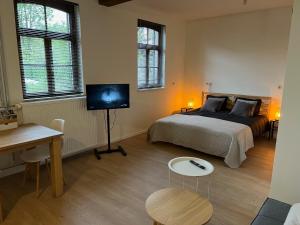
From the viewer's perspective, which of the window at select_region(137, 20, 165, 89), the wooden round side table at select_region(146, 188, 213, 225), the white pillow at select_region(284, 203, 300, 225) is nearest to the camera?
the white pillow at select_region(284, 203, 300, 225)

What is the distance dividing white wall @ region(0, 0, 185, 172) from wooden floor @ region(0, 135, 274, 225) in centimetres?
57

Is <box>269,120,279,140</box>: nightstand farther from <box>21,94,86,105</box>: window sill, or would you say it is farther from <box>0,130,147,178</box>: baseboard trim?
<box>21,94,86,105</box>: window sill

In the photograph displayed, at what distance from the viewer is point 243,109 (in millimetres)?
4590

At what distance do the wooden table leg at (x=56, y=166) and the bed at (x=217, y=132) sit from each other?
2.08 metres

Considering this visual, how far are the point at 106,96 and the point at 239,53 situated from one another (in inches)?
126

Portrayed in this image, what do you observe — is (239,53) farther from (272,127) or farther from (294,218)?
(294,218)

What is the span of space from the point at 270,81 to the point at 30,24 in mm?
4509

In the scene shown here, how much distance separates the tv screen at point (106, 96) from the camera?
3.56 m

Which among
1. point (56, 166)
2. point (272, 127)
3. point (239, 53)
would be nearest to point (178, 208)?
point (56, 166)

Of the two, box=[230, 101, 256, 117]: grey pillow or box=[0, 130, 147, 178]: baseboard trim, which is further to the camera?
box=[230, 101, 256, 117]: grey pillow

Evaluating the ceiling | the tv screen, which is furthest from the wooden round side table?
the ceiling

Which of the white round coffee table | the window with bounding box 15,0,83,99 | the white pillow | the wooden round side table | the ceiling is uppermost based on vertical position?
the ceiling

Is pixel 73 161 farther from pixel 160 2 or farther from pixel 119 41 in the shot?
pixel 160 2

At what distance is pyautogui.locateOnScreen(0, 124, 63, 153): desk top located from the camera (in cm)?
219
